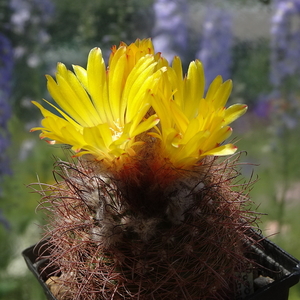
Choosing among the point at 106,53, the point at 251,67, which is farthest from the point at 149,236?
the point at 251,67

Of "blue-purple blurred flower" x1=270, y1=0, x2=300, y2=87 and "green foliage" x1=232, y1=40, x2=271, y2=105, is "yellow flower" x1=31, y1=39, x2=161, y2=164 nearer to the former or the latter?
"blue-purple blurred flower" x1=270, y1=0, x2=300, y2=87

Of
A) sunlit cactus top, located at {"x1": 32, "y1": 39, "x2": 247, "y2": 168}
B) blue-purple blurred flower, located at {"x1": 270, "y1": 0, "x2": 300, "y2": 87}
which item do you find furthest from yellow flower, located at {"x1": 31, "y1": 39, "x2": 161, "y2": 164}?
blue-purple blurred flower, located at {"x1": 270, "y1": 0, "x2": 300, "y2": 87}

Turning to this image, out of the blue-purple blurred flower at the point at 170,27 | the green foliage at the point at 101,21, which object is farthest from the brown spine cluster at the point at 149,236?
the blue-purple blurred flower at the point at 170,27

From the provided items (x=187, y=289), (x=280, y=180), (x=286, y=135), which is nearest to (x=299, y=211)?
(x=280, y=180)

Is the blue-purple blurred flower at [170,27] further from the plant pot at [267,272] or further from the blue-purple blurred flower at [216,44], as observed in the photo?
the plant pot at [267,272]

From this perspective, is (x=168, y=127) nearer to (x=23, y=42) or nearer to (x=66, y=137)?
(x=66, y=137)

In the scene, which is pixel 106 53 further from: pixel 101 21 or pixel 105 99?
pixel 105 99
